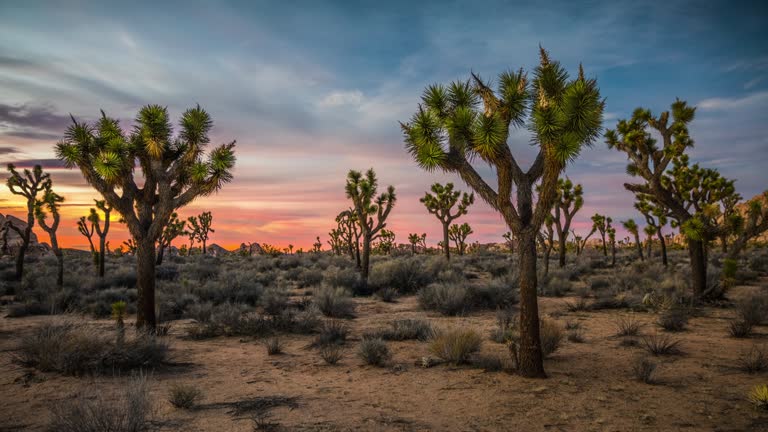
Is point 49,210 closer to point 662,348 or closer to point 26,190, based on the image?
point 26,190

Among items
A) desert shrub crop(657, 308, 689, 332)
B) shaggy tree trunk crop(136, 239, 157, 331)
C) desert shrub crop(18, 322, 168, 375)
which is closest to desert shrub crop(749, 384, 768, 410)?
desert shrub crop(657, 308, 689, 332)

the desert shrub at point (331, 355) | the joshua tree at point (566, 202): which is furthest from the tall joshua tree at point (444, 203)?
Result: the desert shrub at point (331, 355)

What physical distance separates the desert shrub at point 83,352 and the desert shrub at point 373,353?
387 cm

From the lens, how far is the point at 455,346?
8547mm

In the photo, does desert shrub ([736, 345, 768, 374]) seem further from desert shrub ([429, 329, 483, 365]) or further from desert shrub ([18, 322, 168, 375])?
desert shrub ([18, 322, 168, 375])

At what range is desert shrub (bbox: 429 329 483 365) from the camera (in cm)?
852

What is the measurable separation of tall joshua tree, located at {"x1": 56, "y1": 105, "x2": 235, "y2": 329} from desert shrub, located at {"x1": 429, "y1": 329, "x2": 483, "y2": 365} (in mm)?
6948

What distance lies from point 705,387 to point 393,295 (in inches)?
486

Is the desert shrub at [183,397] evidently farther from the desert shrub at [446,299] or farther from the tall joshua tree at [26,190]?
the tall joshua tree at [26,190]

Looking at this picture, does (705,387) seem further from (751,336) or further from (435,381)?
(751,336)

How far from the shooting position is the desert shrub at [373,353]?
28.2 feet

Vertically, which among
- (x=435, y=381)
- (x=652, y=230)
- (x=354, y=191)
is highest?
(x=354, y=191)

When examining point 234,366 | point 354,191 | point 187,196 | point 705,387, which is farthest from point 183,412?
point 354,191

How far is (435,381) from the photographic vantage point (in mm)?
7602
